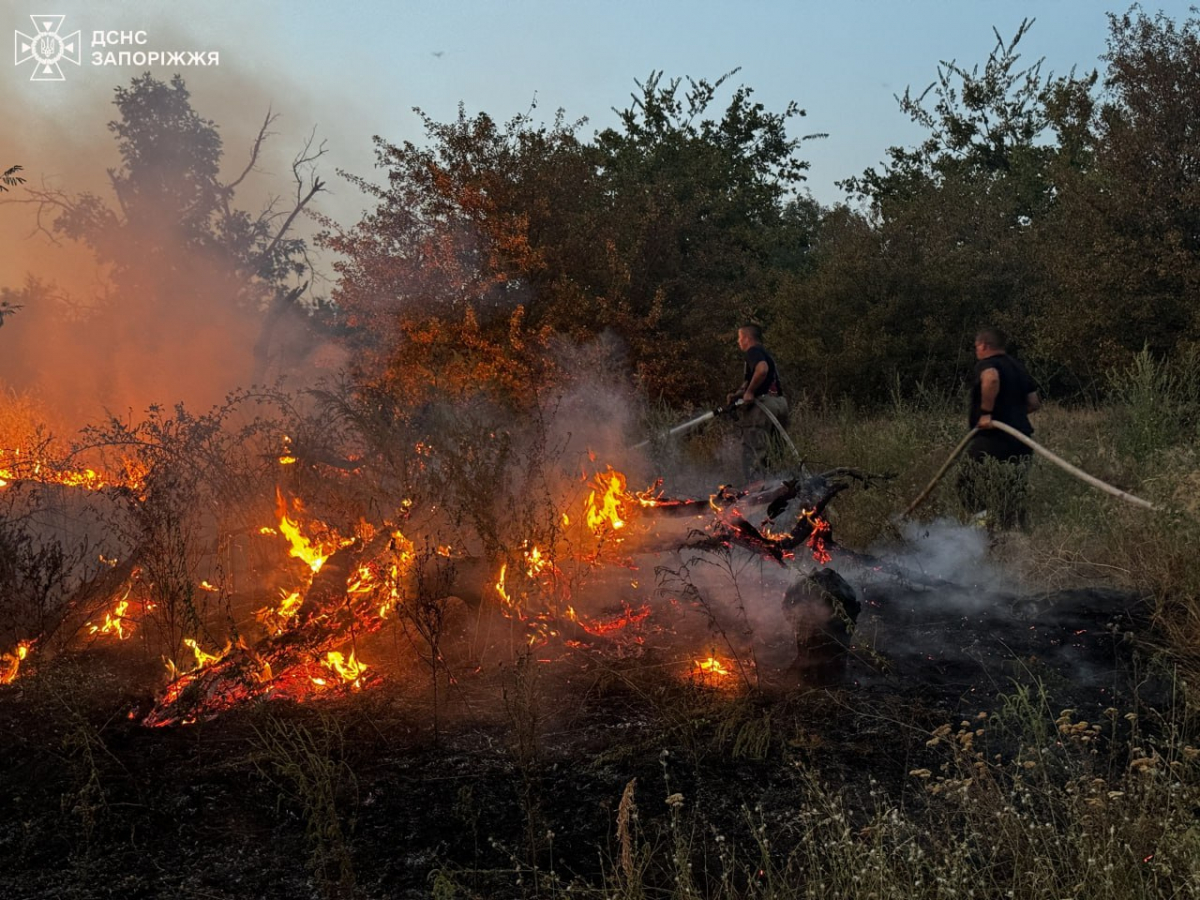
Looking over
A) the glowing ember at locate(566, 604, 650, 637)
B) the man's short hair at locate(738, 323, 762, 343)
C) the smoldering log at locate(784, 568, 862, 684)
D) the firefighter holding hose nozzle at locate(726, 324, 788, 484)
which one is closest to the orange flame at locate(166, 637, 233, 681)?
the glowing ember at locate(566, 604, 650, 637)

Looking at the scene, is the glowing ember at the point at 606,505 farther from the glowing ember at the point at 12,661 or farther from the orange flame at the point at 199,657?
the glowing ember at the point at 12,661

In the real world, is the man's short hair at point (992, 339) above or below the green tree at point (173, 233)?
below

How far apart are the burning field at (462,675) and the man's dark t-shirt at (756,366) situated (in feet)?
8.66

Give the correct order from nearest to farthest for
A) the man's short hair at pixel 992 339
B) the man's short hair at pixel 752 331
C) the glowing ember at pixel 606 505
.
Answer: the glowing ember at pixel 606 505 → the man's short hair at pixel 992 339 → the man's short hair at pixel 752 331

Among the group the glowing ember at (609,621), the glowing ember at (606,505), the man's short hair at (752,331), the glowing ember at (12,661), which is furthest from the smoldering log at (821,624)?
the man's short hair at (752,331)

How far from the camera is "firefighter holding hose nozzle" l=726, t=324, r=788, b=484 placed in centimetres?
958

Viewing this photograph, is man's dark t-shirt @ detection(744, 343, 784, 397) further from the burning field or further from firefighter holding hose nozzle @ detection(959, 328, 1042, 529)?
the burning field

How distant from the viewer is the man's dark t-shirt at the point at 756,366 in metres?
9.61

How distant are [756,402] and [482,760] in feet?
20.7

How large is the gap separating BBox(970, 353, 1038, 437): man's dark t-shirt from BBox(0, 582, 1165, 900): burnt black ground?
8.75 ft

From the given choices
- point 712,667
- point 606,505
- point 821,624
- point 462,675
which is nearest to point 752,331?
point 606,505

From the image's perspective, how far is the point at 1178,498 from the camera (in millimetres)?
5324

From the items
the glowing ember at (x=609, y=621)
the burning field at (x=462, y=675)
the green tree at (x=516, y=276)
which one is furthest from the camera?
the green tree at (x=516, y=276)

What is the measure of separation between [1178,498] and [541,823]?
4103 millimetres
